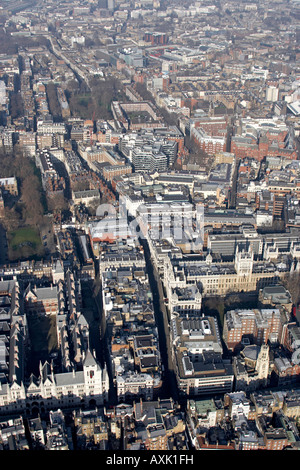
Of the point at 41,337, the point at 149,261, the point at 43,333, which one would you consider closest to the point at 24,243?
the point at 149,261

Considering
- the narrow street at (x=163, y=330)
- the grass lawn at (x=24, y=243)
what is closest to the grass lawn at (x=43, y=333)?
the narrow street at (x=163, y=330)

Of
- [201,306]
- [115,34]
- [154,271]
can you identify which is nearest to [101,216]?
[154,271]

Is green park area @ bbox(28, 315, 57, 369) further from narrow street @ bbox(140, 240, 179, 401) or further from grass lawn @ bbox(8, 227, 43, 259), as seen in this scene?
grass lawn @ bbox(8, 227, 43, 259)

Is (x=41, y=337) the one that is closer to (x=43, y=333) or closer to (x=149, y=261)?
→ (x=43, y=333)

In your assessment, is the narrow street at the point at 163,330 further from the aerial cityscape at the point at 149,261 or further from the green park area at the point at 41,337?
the green park area at the point at 41,337

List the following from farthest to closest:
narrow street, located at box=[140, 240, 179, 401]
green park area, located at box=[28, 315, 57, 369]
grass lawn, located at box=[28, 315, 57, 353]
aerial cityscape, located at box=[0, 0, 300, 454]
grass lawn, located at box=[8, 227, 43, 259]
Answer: grass lawn, located at box=[8, 227, 43, 259]
grass lawn, located at box=[28, 315, 57, 353]
green park area, located at box=[28, 315, 57, 369]
narrow street, located at box=[140, 240, 179, 401]
aerial cityscape, located at box=[0, 0, 300, 454]

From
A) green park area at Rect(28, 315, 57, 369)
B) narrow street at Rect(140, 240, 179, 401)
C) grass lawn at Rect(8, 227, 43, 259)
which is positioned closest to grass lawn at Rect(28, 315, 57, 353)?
green park area at Rect(28, 315, 57, 369)

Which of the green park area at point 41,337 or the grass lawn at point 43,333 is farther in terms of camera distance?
the grass lawn at point 43,333

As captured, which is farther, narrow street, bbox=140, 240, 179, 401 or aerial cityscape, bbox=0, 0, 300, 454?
narrow street, bbox=140, 240, 179, 401
